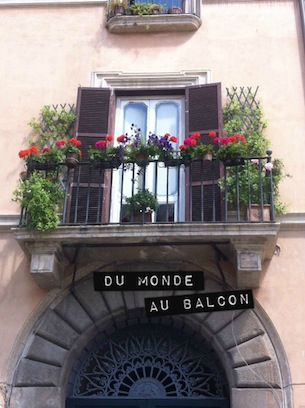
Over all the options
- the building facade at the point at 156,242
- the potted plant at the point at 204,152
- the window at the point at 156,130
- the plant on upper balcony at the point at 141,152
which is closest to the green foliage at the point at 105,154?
the plant on upper balcony at the point at 141,152

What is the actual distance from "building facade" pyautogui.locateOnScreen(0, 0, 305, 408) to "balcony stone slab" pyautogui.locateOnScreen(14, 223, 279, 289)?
0.02m

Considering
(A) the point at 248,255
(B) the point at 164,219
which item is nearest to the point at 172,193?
(B) the point at 164,219

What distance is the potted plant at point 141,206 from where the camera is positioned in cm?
717

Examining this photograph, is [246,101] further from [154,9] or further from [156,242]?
[156,242]

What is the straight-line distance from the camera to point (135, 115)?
8695 millimetres

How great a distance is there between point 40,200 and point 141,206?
43.8 inches

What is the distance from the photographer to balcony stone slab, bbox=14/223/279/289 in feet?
22.4

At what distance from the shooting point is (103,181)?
781 centimetres

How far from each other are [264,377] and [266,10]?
518 cm

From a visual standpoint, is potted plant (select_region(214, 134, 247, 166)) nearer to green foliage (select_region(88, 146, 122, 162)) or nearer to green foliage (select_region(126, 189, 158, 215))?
green foliage (select_region(126, 189, 158, 215))

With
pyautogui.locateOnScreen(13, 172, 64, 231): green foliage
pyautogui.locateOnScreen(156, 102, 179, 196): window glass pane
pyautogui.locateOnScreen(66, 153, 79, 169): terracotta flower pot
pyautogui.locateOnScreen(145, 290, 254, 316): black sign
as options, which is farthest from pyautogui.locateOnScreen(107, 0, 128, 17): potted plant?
pyautogui.locateOnScreen(145, 290, 254, 316): black sign

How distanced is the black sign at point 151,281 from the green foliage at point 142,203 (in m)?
0.72

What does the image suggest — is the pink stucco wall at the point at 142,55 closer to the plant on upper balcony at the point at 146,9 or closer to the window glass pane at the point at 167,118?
the plant on upper balcony at the point at 146,9

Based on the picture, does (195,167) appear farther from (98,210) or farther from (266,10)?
(266,10)
